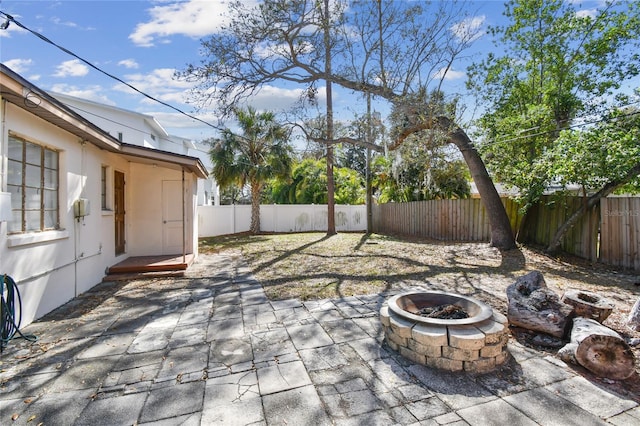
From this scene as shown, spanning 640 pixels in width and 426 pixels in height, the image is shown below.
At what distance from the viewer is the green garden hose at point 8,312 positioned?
128 inches

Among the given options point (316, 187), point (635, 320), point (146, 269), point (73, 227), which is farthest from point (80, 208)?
point (316, 187)

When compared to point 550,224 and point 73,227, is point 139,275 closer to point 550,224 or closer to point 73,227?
point 73,227

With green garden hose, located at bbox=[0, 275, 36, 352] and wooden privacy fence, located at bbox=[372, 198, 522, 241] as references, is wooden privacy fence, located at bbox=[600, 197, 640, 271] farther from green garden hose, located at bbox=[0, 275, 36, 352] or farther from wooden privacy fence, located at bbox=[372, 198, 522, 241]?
green garden hose, located at bbox=[0, 275, 36, 352]

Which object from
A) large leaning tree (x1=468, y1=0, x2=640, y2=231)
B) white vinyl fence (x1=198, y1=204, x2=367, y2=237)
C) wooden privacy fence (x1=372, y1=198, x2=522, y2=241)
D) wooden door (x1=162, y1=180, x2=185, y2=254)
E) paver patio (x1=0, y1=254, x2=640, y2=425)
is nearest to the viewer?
paver patio (x1=0, y1=254, x2=640, y2=425)

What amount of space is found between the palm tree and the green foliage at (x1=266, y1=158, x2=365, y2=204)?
3.41 metres

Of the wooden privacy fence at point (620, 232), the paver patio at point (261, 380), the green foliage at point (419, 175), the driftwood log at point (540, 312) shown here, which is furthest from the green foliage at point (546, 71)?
the paver patio at point (261, 380)

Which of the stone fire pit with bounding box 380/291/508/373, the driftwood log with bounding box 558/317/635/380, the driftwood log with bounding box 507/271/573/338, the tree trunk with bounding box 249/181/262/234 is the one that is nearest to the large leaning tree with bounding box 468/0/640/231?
the driftwood log with bounding box 507/271/573/338

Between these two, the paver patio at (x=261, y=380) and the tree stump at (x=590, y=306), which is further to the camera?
the tree stump at (x=590, y=306)

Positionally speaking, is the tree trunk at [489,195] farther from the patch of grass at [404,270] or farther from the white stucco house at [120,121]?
the white stucco house at [120,121]

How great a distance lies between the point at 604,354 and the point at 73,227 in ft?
22.0

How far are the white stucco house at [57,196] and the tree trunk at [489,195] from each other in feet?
22.3

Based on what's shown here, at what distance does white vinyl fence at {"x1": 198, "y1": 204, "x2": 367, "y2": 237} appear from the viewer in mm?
15047

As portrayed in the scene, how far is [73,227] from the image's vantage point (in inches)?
Result: 195

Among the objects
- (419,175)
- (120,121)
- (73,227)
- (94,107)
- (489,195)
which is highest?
(94,107)
